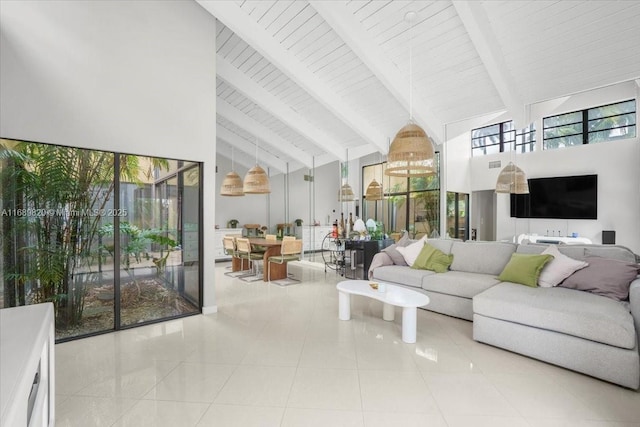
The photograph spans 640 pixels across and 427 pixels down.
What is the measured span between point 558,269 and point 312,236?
7.79m

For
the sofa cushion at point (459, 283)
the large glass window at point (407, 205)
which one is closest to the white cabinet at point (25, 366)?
the sofa cushion at point (459, 283)

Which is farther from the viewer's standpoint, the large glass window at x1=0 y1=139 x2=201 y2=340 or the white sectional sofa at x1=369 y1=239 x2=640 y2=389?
the large glass window at x1=0 y1=139 x2=201 y2=340

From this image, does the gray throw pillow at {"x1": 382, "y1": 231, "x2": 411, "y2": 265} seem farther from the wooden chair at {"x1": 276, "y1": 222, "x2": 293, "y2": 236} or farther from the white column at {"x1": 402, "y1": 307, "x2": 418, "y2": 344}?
the wooden chair at {"x1": 276, "y1": 222, "x2": 293, "y2": 236}

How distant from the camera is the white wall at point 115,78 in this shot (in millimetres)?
2973

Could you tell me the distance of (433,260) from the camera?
14.8ft

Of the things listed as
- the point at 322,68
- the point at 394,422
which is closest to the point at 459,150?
the point at 322,68

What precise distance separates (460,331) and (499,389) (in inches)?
47.2

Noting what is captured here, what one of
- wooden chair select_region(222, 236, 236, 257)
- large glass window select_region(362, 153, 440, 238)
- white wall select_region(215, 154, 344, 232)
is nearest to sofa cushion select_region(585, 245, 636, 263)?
large glass window select_region(362, 153, 440, 238)

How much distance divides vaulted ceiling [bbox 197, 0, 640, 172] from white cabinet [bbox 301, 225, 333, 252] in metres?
4.28

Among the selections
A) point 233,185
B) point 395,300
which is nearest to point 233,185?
point 233,185

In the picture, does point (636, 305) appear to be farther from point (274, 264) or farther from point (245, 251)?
point (245, 251)

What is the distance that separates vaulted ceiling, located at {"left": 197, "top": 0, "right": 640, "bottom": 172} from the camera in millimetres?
3955

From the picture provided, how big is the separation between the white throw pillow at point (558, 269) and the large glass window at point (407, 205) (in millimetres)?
4144

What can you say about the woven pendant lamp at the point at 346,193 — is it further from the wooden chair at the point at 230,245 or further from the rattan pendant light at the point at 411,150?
the rattan pendant light at the point at 411,150
